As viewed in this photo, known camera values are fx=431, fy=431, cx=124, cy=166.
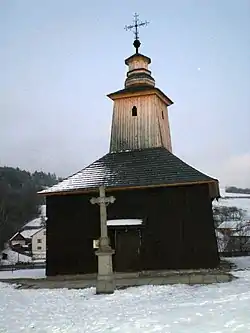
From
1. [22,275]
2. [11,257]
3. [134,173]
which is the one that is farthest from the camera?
[11,257]

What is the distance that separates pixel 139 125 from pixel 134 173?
3.18 metres

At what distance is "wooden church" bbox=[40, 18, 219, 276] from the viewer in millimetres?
15359

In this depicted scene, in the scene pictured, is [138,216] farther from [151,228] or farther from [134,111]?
[134,111]

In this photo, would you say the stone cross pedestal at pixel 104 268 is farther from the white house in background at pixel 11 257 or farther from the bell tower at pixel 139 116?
the white house in background at pixel 11 257

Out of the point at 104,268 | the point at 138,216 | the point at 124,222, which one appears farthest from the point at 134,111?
the point at 104,268

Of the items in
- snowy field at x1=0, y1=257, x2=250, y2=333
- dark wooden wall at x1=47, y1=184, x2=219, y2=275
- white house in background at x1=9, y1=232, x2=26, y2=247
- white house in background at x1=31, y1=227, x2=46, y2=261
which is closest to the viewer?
snowy field at x1=0, y1=257, x2=250, y2=333

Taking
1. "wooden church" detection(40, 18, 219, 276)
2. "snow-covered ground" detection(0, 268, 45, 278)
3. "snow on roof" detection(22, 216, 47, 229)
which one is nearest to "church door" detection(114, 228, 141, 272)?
"wooden church" detection(40, 18, 219, 276)

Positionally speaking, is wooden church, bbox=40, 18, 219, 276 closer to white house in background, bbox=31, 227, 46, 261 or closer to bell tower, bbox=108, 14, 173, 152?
bell tower, bbox=108, 14, 173, 152

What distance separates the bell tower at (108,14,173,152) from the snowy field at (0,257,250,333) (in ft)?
27.6

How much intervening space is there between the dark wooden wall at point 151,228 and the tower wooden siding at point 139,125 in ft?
10.4

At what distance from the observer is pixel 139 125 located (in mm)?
18891

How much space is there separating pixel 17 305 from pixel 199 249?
772 centimetres

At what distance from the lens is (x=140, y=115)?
19016mm

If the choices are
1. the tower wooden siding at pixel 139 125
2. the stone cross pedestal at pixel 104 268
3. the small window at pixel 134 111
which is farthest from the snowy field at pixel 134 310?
the small window at pixel 134 111
